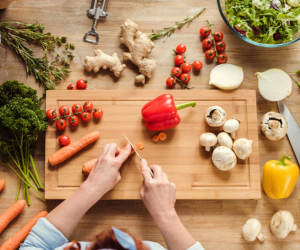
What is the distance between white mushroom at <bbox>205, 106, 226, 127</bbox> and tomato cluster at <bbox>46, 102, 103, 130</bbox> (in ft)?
2.54

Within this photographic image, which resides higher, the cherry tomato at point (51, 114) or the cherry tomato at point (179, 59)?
the cherry tomato at point (179, 59)

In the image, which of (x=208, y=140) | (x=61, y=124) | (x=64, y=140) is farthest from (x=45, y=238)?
(x=208, y=140)

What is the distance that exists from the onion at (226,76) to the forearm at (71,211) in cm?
118

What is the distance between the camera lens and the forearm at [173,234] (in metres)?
1.54

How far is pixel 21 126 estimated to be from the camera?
5.57 ft

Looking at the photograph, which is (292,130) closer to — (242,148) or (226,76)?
(242,148)

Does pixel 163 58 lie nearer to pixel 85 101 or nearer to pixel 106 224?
pixel 85 101

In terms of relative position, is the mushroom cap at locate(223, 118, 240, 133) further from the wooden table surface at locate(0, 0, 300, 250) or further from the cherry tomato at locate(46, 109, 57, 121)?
the cherry tomato at locate(46, 109, 57, 121)

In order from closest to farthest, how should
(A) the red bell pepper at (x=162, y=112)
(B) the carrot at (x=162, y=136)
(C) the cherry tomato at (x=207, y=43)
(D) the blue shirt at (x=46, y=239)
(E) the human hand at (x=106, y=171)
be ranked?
(D) the blue shirt at (x=46, y=239), (E) the human hand at (x=106, y=171), (A) the red bell pepper at (x=162, y=112), (B) the carrot at (x=162, y=136), (C) the cherry tomato at (x=207, y=43)

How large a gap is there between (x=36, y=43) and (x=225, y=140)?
163 cm

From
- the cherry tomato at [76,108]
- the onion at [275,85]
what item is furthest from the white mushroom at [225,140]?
the cherry tomato at [76,108]

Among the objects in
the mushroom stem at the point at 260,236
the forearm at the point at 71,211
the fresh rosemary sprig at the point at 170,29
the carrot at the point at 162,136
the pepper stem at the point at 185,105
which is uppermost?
the fresh rosemary sprig at the point at 170,29

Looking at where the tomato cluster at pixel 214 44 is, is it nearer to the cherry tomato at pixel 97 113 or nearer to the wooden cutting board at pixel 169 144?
the wooden cutting board at pixel 169 144

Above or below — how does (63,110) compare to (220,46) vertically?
below
